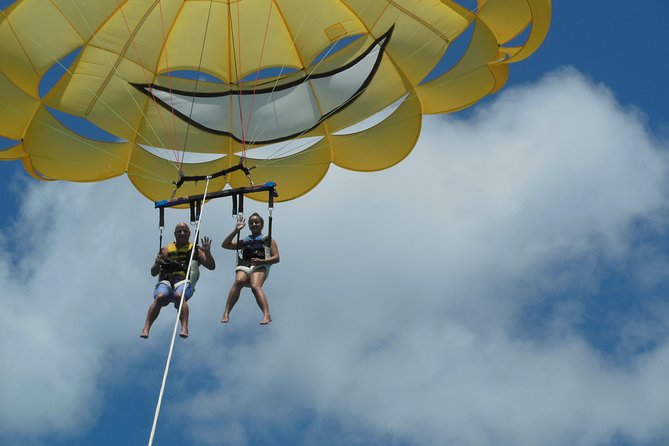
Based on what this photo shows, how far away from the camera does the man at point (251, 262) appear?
43.1ft

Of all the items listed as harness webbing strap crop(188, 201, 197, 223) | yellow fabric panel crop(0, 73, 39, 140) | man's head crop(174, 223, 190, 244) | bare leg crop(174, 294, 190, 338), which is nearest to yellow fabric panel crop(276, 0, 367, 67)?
harness webbing strap crop(188, 201, 197, 223)

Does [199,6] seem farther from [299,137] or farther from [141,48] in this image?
[299,137]

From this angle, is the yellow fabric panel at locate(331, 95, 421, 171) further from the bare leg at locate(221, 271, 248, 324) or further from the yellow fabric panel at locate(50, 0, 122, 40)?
the yellow fabric panel at locate(50, 0, 122, 40)

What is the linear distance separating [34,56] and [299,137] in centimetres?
334

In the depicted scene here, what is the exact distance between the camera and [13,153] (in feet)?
46.8

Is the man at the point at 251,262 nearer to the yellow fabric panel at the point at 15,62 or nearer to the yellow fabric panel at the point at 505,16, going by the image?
the yellow fabric panel at the point at 15,62

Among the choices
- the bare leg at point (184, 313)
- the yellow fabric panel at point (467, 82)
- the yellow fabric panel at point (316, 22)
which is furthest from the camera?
the yellow fabric panel at point (316, 22)

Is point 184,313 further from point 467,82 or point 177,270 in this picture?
point 467,82

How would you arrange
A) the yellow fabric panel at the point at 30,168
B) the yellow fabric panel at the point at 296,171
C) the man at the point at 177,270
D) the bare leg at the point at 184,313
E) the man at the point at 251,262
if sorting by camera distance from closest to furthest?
1. the bare leg at the point at 184,313
2. the man at the point at 177,270
3. the man at the point at 251,262
4. the yellow fabric panel at the point at 30,168
5. the yellow fabric panel at the point at 296,171

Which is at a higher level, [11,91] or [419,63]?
[419,63]

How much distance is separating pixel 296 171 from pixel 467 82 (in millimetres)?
2469

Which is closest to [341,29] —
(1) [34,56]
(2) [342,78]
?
(2) [342,78]

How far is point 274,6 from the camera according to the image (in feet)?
48.2

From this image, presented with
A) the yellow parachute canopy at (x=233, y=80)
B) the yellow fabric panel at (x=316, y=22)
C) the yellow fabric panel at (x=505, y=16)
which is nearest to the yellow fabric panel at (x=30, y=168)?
the yellow parachute canopy at (x=233, y=80)
